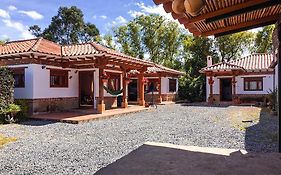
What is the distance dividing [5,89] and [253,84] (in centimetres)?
1903

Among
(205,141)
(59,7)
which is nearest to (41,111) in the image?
(205,141)

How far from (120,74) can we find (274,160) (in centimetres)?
1437

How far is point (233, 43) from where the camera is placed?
33.7m

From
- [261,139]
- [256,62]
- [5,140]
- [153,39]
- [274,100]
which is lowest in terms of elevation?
[5,140]

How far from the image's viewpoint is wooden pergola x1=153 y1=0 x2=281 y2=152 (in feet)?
13.7

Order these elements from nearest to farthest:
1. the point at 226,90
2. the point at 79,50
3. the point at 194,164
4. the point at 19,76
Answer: the point at 194,164 → the point at 19,76 → the point at 79,50 → the point at 226,90

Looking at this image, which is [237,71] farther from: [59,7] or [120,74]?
[59,7]

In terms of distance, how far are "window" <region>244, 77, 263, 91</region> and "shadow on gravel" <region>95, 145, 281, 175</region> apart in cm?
1927

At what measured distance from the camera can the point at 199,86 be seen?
2694 cm

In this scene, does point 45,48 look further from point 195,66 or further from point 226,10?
point 195,66

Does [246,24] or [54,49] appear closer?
[246,24]

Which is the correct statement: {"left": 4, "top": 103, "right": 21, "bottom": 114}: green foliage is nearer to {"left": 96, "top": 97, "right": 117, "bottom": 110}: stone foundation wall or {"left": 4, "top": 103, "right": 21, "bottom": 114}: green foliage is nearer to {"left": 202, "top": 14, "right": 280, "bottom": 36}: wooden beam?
{"left": 96, "top": 97, "right": 117, "bottom": 110}: stone foundation wall

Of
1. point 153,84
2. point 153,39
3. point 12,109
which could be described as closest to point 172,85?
point 153,84

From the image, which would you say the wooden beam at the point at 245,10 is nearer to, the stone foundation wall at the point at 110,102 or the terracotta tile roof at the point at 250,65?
the stone foundation wall at the point at 110,102
